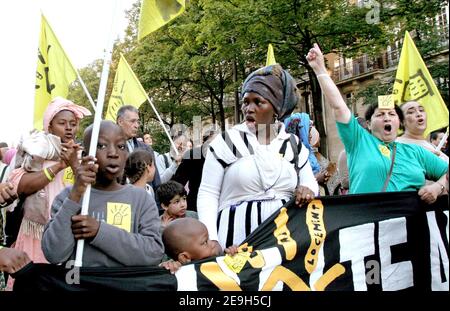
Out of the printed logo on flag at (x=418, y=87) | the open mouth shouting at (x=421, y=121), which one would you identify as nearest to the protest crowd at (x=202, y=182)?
the open mouth shouting at (x=421, y=121)

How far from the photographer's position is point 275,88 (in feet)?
11.0

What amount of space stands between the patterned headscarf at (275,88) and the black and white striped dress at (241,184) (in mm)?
229

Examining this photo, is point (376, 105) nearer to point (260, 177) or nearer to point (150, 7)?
point (260, 177)

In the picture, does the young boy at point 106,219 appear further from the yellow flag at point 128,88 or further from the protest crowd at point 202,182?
the yellow flag at point 128,88

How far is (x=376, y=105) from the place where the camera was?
4.39 meters

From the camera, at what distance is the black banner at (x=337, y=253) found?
293 centimetres

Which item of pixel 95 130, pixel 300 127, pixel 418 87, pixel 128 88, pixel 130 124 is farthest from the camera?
pixel 128 88

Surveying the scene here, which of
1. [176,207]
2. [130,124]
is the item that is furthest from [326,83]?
[130,124]

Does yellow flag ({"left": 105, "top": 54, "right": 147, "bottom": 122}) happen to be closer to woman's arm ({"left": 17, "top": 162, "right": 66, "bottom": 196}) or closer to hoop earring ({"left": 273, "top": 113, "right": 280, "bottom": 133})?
woman's arm ({"left": 17, "top": 162, "right": 66, "bottom": 196})

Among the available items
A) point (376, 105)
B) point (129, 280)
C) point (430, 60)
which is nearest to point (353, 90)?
point (430, 60)

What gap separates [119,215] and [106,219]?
0.07 metres

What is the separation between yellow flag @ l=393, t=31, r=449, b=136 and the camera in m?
6.16

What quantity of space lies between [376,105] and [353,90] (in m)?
30.8

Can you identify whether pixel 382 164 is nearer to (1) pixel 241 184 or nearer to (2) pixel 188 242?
(1) pixel 241 184
